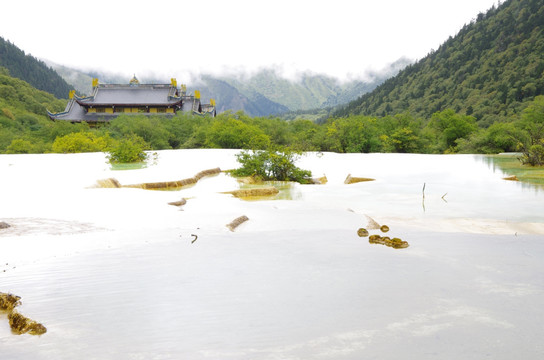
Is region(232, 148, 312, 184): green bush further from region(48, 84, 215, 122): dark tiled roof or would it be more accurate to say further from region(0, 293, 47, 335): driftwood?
region(48, 84, 215, 122): dark tiled roof

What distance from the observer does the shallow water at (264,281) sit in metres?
3.40

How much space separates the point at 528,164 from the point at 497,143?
15.8 meters

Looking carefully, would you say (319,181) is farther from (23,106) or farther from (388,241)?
(23,106)

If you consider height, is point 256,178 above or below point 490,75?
below

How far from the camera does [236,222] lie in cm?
767

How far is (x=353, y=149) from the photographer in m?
38.5

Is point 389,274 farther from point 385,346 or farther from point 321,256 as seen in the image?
point 385,346

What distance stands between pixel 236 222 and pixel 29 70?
136 m

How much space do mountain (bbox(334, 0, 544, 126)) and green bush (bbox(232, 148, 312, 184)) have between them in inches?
2081

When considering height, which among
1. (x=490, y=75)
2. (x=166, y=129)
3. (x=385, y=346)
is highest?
(x=490, y=75)

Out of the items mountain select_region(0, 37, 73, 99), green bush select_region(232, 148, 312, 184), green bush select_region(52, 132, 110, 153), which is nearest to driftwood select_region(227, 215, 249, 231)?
green bush select_region(232, 148, 312, 184)

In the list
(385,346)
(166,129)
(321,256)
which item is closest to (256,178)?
(321,256)

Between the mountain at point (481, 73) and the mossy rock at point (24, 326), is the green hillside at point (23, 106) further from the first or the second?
the mountain at point (481, 73)

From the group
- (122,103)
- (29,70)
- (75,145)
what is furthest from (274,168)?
(29,70)
